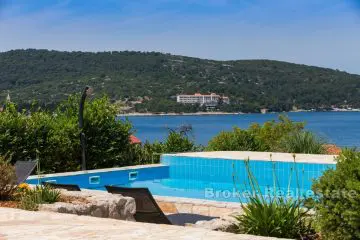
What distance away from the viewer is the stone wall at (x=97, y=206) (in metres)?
6.59

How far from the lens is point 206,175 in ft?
47.3

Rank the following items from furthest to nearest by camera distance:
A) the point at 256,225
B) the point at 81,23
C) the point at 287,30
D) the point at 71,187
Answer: the point at 287,30 → the point at 81,23 → the point at 71,187 → the point at 256,225

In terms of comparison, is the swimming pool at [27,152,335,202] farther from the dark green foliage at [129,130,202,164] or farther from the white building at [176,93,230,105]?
the white building at [176,93,230,105]

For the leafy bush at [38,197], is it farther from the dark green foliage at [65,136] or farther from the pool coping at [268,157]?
the pool coping at [268,157]

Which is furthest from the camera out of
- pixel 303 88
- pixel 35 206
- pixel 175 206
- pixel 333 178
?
pixel 303 88

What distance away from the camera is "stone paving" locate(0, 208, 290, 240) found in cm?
491


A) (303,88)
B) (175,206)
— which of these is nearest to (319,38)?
(175,206)

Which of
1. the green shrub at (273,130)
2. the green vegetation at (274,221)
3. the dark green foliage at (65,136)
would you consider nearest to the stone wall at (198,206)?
the green vegetation at (274,221)

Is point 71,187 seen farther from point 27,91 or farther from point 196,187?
point 27,91

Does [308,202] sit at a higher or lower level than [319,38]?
lower

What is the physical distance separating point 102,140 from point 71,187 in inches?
250

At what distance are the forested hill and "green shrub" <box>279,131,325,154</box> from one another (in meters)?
47.7

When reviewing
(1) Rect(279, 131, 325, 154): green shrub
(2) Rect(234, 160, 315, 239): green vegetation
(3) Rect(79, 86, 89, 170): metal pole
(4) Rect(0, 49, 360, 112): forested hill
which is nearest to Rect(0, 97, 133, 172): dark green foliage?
(3) Rect(79, 86, 89, 170): metal pole

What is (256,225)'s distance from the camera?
534 cm
